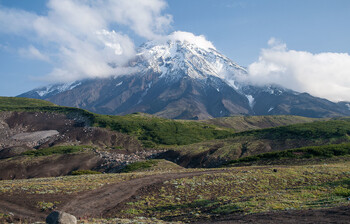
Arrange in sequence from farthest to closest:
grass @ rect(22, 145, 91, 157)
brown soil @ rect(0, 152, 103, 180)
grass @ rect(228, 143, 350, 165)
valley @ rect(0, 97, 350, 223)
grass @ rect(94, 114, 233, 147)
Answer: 1. grass @ rect(94, 114, 233, 147)
2. grass @ rect(22, 145, 91, 157)
3. brown soil @ rect(0, 152, 103, 180)
4. grass @ rect(228, 143, 350, 165)
5. valley @ rect(0, 97, 350, 223)

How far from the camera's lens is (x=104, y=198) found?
98.4ft

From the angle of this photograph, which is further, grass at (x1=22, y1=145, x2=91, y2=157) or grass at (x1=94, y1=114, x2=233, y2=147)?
grass at (x1=94, y1=114, x2=233, y2=147)

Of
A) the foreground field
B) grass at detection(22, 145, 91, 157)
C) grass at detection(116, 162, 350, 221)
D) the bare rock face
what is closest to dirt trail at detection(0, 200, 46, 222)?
the foreground field

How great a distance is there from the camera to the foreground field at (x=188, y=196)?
23141 mm

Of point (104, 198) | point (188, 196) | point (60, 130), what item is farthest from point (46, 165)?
point (188, 196)

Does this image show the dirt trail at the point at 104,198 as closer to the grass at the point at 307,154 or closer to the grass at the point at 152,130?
the grass at the point at 307,154

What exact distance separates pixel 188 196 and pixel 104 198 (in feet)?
31.7

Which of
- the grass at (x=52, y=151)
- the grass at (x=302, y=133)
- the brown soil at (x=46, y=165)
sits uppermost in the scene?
the grass at (x=302, y=133)

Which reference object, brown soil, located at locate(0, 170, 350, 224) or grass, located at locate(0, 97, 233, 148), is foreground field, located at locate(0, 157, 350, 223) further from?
grass, located at locate(0, 97, 233, 148)

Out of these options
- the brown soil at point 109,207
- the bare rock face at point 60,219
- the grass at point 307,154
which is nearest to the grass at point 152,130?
the grass at point 307,154

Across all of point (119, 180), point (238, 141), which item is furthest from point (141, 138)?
point (119, 180)

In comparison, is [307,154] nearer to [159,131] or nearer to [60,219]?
[60,219]

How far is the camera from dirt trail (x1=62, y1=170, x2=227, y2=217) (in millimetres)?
26163

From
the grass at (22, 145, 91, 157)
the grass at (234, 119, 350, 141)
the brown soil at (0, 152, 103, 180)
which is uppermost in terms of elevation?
the grass at (234, 119, 350, 141)
